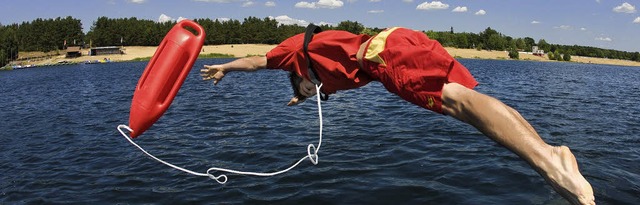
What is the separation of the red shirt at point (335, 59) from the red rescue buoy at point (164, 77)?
1.37 metres

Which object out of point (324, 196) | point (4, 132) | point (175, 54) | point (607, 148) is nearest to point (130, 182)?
point (324, 196)

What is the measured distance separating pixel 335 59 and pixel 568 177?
259 cm

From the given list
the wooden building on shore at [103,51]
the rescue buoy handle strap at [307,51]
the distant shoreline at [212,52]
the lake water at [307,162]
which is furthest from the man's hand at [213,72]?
the wooden building on shore at [103,51]

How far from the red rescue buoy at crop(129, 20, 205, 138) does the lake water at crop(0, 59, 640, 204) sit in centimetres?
341

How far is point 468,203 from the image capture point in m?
7.77

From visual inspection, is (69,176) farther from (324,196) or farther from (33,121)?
(33,121)

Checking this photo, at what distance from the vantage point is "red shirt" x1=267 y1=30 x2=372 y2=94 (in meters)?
4.64

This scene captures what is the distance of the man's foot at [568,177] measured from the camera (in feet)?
9.69

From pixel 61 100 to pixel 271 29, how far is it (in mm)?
152265

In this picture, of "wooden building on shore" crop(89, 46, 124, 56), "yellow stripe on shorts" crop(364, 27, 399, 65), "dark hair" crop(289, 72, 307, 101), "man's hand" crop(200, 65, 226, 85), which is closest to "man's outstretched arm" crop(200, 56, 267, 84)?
"man's hand" crop(200, 65, 226, 85)

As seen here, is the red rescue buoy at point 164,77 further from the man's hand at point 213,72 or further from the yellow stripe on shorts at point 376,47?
the yellow stripe on shorts at point 376,47

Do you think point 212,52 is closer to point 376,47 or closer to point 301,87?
point 301,87

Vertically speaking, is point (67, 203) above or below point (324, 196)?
below

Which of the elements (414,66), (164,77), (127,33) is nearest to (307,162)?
(164,77)
